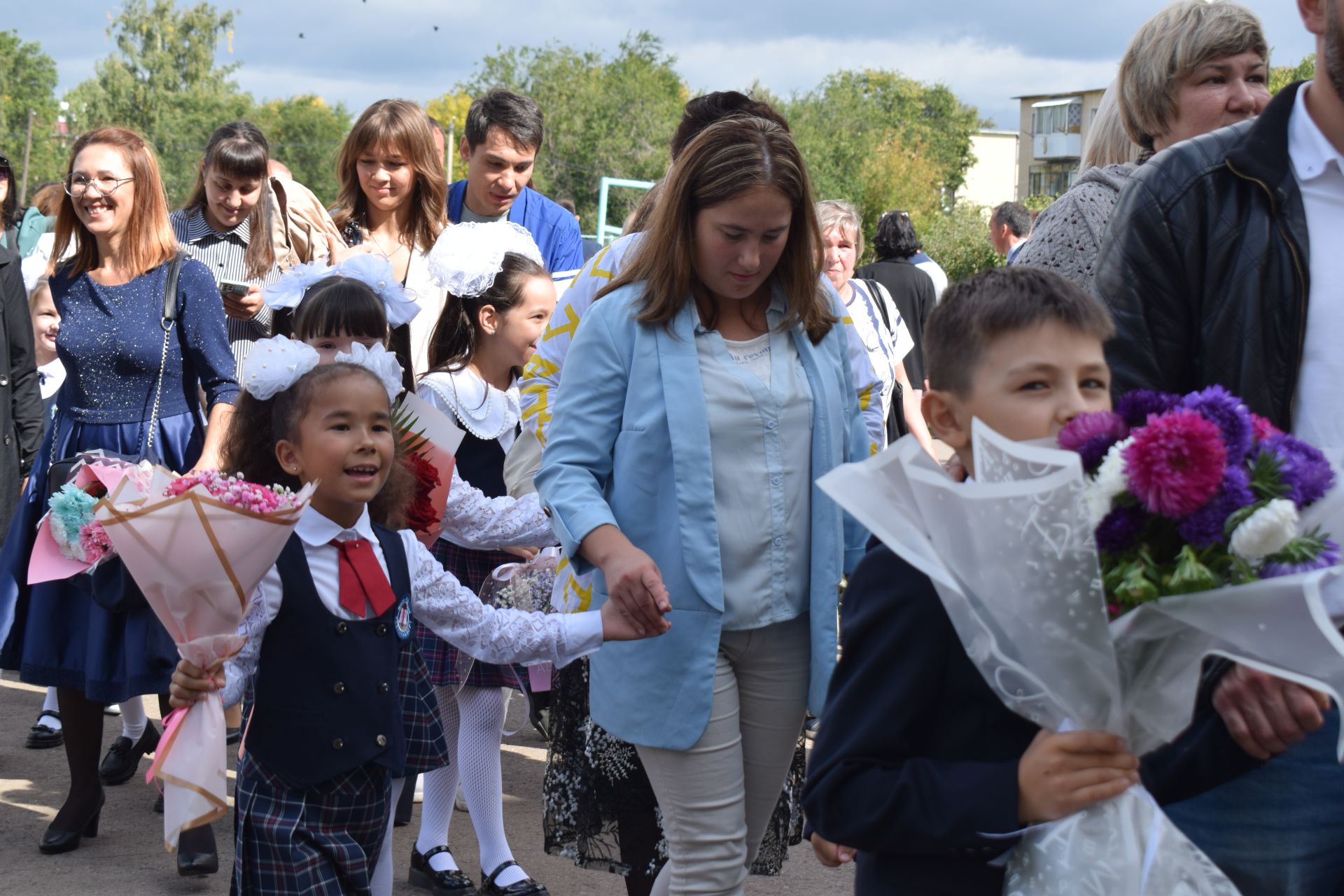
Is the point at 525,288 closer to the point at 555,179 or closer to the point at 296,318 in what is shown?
the point at 296,318

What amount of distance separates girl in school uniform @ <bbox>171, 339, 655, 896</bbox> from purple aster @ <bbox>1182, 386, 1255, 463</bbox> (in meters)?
1.47

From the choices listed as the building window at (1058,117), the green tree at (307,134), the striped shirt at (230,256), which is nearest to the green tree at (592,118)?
the green tree at (307,134)

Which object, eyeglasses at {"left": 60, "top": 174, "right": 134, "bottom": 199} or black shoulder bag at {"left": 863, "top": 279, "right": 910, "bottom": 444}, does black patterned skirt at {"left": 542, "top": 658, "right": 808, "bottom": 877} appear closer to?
eyeglasses at {"left": 60, "top": 174, "right": 134, "bottom": 199}

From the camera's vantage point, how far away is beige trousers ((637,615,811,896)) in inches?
121

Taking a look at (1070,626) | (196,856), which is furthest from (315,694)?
(1070,626)

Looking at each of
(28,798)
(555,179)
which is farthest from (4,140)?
(28,798)

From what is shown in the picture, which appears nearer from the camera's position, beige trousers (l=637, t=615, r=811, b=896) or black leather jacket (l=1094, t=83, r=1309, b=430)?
black leather jacket (l=1094, t=83, r=1309, b=430)

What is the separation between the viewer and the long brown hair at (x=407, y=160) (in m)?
5.41

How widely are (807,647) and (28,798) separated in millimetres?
3648

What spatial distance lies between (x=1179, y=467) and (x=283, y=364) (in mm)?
2313

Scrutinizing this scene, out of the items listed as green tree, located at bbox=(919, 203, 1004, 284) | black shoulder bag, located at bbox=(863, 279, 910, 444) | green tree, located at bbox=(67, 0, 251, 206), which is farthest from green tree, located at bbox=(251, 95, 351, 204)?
black shoulder bag, located at bbox=(863, 279, 910, 444)

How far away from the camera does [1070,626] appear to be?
1.67 metres

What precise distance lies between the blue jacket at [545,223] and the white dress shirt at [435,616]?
8.31 feet

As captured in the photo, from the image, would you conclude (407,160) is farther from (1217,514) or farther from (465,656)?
(1217,514)
